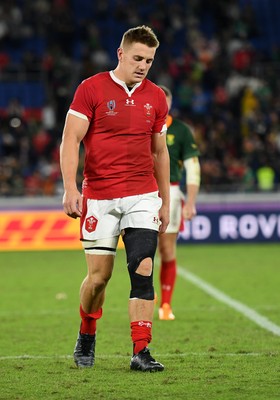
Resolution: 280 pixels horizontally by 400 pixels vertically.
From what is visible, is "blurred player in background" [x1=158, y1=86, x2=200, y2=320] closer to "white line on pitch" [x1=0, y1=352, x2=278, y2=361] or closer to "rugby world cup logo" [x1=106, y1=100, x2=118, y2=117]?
"white line on pitch" [x1=0, y1=352, x2=278, y2=361]

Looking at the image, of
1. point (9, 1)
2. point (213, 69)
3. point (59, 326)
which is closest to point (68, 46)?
point (9, 1)

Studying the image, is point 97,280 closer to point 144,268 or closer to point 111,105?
point 144,268

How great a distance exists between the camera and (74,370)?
6.67m

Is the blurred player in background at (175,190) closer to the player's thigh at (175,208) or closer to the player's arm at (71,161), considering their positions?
the player's thigh at (175,208)

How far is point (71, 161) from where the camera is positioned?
6430 mm

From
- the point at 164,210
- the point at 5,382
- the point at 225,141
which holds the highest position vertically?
the point at 164,210

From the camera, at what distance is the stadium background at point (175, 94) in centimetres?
1934

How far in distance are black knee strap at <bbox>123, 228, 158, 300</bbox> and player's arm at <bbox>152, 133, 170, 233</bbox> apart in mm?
254

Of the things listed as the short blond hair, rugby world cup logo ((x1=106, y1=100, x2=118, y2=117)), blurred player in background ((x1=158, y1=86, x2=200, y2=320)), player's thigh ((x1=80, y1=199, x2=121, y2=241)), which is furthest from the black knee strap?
blurred player in background ((x1=158, y1=86, x2=200, y2=320))

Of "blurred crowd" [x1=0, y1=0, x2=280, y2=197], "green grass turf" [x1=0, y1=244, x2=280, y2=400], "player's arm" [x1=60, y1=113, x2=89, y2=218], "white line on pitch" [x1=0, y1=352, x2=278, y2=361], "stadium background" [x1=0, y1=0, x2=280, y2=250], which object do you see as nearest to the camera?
"green grass turf" [x1=0, y1=244, x2=280, y2=400]

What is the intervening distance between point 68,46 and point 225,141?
5.53m

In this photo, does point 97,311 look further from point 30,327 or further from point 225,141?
point 225,141

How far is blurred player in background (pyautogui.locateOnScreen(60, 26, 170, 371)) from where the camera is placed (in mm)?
6477

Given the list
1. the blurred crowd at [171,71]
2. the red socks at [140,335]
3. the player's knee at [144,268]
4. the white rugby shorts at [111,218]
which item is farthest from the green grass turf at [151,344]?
the blurred crowd at [171,71]
